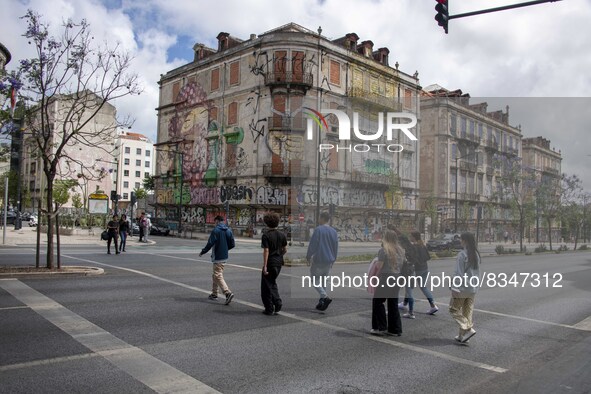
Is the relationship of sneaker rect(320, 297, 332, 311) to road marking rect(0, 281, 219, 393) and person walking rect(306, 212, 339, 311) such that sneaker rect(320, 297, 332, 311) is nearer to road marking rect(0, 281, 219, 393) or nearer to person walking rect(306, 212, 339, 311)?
person walking rect(306, 212, 339, 311)

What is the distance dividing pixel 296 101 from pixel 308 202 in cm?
2662

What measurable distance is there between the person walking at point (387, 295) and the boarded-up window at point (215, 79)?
4029cm

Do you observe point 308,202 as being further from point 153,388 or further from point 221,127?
point 221,127

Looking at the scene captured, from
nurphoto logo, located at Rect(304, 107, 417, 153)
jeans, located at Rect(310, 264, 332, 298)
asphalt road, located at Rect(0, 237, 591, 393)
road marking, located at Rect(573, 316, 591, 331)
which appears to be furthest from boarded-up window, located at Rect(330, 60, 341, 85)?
road marking, located at Rect(573, 316, 591, 331)

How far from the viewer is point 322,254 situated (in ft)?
27.9

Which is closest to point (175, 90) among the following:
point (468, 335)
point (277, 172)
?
point (277, 172)

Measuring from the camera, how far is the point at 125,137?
102812 millimetres

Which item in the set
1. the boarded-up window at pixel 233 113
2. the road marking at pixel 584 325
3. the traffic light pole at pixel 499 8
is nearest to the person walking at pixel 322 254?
the road marking at pixel 584 325

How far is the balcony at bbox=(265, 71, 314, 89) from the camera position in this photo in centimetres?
3828

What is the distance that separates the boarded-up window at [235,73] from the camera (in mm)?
42594

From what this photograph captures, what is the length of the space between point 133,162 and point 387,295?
103287 mm

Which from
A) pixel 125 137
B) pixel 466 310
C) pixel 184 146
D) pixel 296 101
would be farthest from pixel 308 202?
pixel 125 137

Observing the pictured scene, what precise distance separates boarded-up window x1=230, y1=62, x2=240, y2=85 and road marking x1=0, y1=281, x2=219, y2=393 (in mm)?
36392

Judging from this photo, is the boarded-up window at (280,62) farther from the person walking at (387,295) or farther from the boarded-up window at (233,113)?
the person walking at (387,295)
